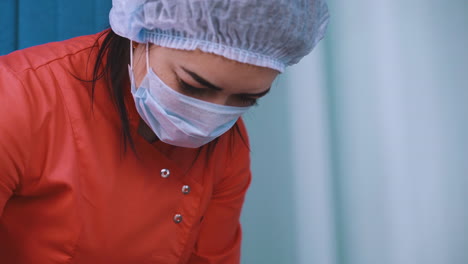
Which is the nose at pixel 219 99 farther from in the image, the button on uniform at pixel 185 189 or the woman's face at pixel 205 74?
the button on uniform at pixel 185 189

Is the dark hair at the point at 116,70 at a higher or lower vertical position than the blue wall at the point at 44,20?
lower

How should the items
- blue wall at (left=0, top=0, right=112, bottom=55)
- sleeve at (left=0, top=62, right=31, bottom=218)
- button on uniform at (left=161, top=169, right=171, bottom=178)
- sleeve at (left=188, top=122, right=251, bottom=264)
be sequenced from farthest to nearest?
blue wall at (left=0, top=0, right=112, bottom=55) < sleeve at (left=188, top=122, right=251, bottom=264) < button on uniform at (left=161, top=169, right=171, bottom=178) < sleeve at (left=0, top=62, right=31, bottom=218)

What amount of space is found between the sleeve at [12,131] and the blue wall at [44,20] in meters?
0.56

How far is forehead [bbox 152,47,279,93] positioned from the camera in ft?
2.60

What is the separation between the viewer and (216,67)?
2.60 ft

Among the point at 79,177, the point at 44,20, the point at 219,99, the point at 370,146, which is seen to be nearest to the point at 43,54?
the point at 79,177

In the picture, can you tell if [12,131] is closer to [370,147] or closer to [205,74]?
[205,74]

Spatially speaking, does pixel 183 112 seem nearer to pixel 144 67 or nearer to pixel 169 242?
pixel 144 67

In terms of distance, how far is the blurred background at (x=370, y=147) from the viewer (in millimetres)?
1562

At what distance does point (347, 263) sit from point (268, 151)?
0.48 metres

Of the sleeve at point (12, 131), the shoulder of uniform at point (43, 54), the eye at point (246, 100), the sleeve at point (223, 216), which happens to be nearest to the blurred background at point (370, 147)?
the sleeve at point (223, 216)

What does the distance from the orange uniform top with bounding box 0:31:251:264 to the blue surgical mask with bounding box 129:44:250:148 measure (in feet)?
0.31

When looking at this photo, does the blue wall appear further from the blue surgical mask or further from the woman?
the blue surgical mask

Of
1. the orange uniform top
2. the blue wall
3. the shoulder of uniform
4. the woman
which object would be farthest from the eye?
the blue wall
